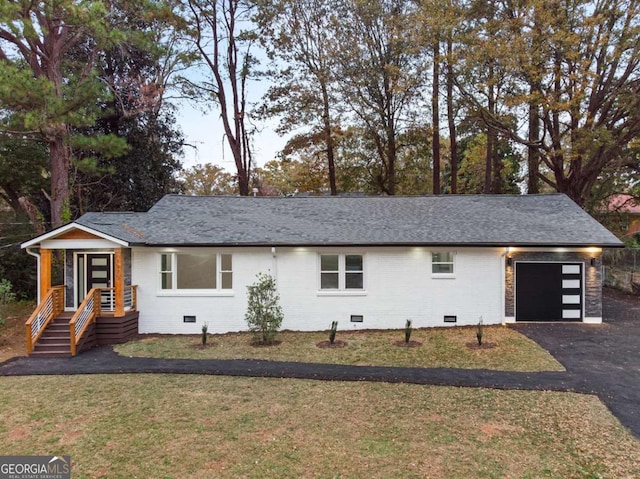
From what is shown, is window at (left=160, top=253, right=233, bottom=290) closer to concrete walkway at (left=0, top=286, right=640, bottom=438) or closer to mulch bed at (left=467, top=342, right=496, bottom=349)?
concrete walkway at (left=0, top=286, right=640, bottom=438)

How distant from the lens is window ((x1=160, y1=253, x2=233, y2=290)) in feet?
41.8

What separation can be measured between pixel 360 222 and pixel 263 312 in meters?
5.10

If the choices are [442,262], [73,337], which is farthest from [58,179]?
[442,262]

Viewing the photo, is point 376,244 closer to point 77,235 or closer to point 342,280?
point 342,280

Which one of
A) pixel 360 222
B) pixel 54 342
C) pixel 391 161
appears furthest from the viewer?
pixel 391 161

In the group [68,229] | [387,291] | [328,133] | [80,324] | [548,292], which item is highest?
[328,133]

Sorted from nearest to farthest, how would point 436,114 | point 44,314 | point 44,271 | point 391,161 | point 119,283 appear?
point 44,314 < point 119,283 < point 44,271 < point 436,114 < point 391,161

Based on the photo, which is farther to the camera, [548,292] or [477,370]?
[548,292]

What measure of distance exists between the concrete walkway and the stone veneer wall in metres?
1.61

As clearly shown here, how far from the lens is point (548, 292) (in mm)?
12844

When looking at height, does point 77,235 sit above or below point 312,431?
above

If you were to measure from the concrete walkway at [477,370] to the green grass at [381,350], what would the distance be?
1.40ft

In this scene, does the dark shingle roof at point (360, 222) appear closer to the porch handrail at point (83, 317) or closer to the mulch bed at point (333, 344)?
the porch handrail at point (83, 317)

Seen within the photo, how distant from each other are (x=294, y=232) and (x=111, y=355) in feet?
21.5
